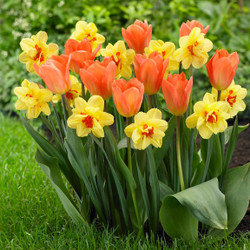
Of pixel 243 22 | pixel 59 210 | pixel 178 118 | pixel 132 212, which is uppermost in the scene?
pixel 178 118

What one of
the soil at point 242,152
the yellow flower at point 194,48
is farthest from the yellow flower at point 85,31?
the soil at point 242,152

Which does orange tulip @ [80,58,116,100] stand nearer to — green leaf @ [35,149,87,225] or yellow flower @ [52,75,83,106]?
yellow flower @ [52,75,83,106]

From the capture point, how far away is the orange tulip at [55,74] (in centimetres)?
164

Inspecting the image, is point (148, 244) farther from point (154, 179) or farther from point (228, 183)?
point (228, 183)

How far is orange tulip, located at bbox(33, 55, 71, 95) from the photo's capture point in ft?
5.39

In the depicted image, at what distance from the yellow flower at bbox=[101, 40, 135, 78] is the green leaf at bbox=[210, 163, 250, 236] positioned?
22.8 inches


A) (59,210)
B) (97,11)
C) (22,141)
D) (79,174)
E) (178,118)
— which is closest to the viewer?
(178,118)

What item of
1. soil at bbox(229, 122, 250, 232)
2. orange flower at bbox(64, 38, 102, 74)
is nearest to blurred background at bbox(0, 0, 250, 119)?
soil at bbox(229, 122, 250, 232)

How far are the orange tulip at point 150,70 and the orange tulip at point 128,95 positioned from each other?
0.06m

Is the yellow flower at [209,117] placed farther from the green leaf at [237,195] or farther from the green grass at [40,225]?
the green grass at [40,225]

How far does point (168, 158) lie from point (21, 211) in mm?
802

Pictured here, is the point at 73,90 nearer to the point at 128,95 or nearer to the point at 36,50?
the point at 36,50

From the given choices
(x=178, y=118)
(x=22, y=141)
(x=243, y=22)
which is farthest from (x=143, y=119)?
(x=243, y=22)

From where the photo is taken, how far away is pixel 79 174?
1879 millimetres
